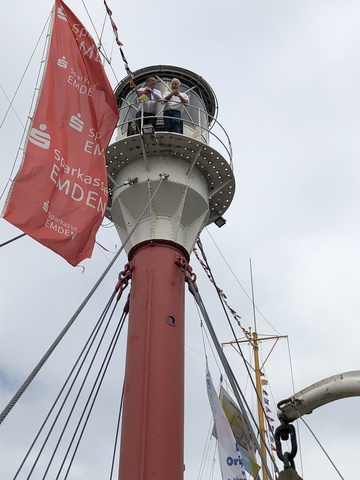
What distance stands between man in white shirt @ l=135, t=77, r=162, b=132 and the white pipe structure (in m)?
8.10

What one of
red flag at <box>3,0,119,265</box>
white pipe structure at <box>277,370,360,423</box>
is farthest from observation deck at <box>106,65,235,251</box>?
white pipe structure at <box>277,370,360,423</box>

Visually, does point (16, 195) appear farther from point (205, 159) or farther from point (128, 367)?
point (205, 159)

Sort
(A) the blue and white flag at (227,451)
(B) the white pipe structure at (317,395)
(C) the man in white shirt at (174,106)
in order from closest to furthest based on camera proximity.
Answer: (B) the white pipe structure at (317,395)
(A) the blue and white flag at (227,451)
(C) the man in white shirt at (174,106)

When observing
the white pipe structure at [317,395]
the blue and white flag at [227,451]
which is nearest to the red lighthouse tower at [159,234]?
the blue and white flag at [227,451]

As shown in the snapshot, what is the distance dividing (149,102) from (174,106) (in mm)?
543

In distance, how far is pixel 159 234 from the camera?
11109mm

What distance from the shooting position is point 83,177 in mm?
8844

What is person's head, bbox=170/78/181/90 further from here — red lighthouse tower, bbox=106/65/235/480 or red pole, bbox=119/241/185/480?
red pole, bbox=119/241/185/480

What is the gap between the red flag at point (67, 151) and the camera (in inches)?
307

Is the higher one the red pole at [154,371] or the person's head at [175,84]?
the person's head at [175,84]

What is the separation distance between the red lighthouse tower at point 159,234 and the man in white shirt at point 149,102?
Result: 135 mm

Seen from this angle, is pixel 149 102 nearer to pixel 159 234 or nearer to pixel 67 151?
pixel 159 234

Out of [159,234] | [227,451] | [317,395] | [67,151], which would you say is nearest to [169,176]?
[159,234]

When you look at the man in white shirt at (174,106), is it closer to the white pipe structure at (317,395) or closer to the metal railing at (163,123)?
the metal railing at (163,123)
